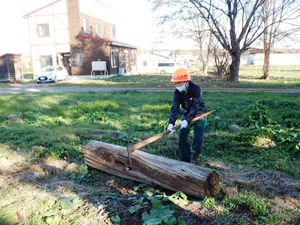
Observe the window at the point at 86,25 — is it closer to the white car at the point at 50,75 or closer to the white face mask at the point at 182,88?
the white car at the point at 50,75

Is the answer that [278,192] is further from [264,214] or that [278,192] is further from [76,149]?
[76,149]

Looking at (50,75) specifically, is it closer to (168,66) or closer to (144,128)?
(168,66)

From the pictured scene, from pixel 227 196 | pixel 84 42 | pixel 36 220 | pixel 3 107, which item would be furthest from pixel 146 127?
pixel 84 42

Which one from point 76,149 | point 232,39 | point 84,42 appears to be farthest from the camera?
point 84,42

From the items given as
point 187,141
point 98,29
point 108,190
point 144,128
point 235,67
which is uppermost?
point 98,29

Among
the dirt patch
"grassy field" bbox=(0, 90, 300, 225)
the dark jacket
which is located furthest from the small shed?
the dark jacket

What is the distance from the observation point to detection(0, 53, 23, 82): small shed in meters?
24.3

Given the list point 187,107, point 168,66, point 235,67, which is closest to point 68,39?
point 168,66

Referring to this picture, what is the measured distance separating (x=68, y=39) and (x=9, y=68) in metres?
6.22

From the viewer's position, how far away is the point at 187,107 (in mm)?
4461

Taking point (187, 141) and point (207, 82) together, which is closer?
point (187, 141)

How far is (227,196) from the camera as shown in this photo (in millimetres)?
3457

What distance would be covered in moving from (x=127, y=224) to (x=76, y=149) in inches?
105

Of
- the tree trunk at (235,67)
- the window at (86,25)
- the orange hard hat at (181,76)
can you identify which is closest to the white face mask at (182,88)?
the orange hard hat at (181,76)
